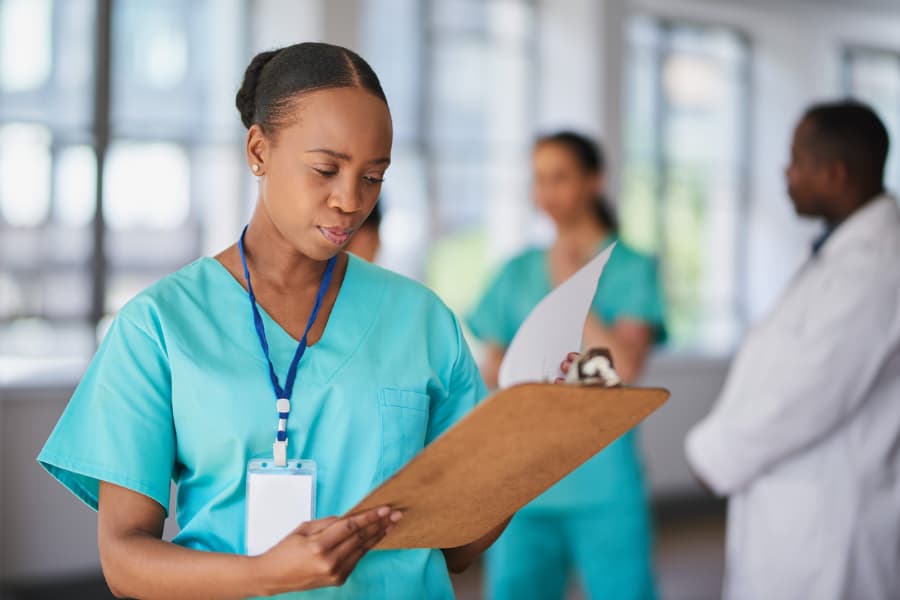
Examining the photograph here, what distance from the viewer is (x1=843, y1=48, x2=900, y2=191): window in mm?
6750

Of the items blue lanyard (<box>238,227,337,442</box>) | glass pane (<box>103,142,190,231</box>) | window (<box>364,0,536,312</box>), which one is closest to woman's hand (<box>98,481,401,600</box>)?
blue lanyard (<box>238,227,337,442</box>)

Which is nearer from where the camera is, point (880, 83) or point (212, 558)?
point (212, 558)

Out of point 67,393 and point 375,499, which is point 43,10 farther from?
point 375,499

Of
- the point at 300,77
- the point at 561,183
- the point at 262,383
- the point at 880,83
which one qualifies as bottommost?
the point at 262,383

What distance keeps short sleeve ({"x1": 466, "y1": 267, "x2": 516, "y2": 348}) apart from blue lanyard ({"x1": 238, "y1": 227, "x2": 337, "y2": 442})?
4.31ft

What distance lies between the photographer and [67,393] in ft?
12.1

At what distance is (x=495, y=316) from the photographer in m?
2.45

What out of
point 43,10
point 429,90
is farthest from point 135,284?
point 429,90

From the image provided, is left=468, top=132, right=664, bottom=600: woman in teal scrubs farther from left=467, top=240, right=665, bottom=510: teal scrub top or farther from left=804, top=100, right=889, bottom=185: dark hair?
left=804, top=100, right=889, bottom=185: dark hair

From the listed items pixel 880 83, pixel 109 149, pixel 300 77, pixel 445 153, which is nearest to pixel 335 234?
pixel 300 77

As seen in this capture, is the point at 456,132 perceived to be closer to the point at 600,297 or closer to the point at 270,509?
the point at 600,297

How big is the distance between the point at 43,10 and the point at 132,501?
3618 mm

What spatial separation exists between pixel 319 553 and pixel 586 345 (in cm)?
142

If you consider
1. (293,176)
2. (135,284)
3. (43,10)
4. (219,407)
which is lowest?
(135,284)
